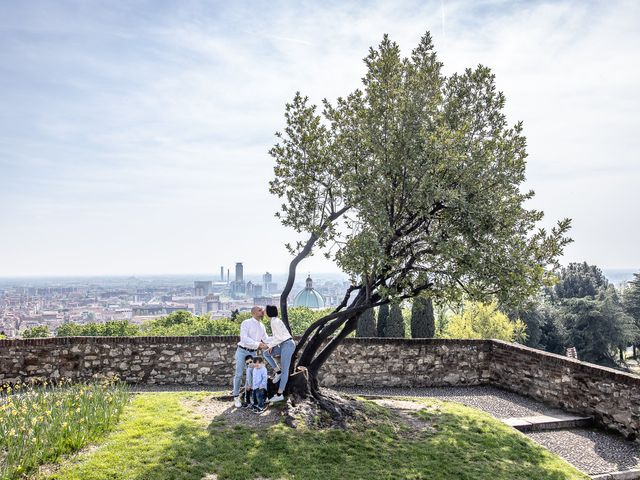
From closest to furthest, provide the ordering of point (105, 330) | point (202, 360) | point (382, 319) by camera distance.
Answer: point (202, 360) < point (105, 330) < point (382, 319)

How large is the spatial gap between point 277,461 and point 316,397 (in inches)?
97.5

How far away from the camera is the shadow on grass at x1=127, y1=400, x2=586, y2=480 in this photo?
6.90m

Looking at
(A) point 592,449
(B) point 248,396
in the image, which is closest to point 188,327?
(B) point 248,396

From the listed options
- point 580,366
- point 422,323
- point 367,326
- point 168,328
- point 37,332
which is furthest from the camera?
point 422,323

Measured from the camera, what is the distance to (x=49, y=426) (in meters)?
7.25

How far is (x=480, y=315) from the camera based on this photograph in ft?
103

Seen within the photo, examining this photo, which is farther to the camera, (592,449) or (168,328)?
(168,328)

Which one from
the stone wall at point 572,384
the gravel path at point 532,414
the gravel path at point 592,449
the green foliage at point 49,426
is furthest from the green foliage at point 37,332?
the gravel path at point 592,449

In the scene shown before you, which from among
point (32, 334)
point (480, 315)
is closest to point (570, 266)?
point (480, 315)

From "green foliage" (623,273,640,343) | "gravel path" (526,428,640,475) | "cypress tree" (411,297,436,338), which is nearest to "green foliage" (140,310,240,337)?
"gravel path" (526,428,640,475)

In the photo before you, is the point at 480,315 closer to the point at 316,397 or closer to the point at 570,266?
the point at 316,397

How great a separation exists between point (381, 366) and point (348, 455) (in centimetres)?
625

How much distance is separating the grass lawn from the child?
75cm

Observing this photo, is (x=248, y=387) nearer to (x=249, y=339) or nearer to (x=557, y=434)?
(x=249, y=339)
